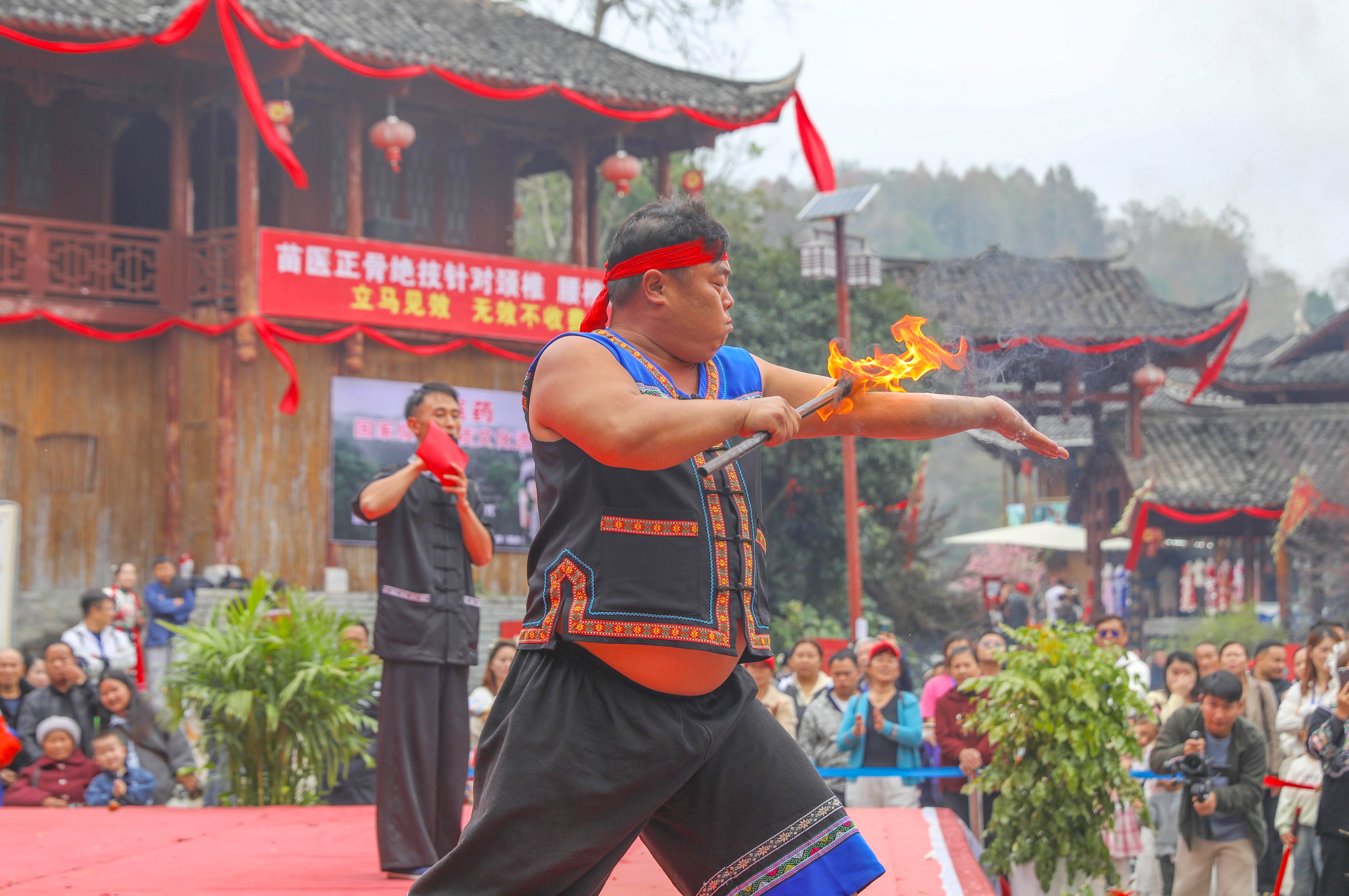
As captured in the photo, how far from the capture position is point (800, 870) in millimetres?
2447

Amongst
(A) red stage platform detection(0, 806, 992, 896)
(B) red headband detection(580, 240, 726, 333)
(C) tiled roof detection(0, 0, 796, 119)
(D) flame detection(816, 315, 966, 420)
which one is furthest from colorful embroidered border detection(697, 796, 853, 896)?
(C) tiled roof detection(0, 0, 796, 119)

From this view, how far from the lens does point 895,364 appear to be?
284cm

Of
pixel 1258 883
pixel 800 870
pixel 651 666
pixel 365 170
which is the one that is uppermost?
pixel 365 170

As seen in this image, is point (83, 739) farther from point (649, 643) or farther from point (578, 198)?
point (578, 198)

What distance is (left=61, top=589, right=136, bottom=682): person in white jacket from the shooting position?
9344mm

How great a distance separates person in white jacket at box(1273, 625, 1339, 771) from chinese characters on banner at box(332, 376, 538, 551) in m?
7.90

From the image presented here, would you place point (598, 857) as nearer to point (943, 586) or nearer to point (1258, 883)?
point (1258, 883)

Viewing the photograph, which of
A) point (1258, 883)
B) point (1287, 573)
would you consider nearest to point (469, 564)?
point (1258, 883)

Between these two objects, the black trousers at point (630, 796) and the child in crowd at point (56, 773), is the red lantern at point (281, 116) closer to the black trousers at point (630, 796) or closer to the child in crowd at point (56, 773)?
the child in crowd at point (56, 773)

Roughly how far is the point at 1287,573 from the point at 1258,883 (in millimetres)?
14259

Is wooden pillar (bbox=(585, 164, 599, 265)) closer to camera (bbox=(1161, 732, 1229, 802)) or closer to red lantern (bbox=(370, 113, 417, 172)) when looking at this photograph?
red lantern (bbox=(370, 113, 417, 172))

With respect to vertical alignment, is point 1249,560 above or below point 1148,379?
below

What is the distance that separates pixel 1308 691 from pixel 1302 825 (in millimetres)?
953

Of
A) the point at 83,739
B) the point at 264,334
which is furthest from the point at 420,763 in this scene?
the point at 264,334
